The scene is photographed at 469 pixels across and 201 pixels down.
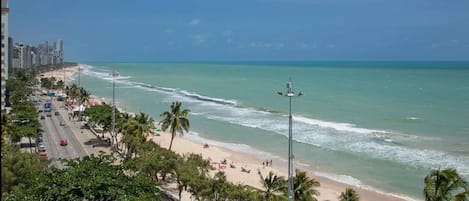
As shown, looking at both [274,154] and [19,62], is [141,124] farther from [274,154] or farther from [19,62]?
[19,62]

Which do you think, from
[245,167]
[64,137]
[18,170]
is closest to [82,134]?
[64,137]

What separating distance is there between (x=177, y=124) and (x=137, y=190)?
18.5 metres

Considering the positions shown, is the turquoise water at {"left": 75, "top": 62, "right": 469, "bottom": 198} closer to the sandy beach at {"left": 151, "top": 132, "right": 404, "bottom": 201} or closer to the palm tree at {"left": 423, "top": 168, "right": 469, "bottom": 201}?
the sandy beach at {"left": 151, "top": 132, "right": 404, "bottom": 201}

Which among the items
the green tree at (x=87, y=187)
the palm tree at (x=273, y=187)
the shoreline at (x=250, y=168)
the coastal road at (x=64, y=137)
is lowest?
the shoreline at (x=250, y=168)

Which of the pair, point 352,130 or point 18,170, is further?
point 352,130

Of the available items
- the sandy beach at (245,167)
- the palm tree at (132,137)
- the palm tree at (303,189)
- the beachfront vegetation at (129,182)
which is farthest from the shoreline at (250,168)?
the palm tree at (303,189)

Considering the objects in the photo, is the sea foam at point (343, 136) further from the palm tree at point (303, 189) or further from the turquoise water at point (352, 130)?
the palm tree at point (303, 189)

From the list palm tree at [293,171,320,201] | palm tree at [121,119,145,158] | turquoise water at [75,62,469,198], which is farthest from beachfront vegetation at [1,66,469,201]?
turquoise water at [75,62,469,198]

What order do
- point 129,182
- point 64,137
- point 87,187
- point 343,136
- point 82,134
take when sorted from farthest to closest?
1. point 343,136
2. point 82,134
3. point 64,137
4. point 129,182
5. point 87,187

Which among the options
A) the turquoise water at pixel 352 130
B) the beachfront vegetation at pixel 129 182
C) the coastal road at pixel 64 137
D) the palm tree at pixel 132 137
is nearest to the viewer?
the beachfront vegetation at pixel 129 182

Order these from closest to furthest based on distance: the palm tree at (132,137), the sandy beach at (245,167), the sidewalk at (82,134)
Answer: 1. the sandy beach at (245,167)
2. the palm tree at (132,137)
3. the sidewalk at (82,134)

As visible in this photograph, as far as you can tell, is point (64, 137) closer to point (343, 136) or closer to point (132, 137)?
point (132, 137)

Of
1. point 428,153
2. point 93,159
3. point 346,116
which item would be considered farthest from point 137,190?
point 346,116

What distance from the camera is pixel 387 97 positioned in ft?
320
